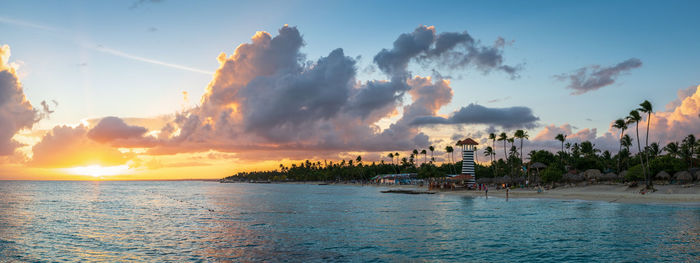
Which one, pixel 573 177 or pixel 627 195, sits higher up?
pixel 573 177

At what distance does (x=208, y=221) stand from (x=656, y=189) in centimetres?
7379

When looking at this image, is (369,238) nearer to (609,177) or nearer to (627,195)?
(627,195)

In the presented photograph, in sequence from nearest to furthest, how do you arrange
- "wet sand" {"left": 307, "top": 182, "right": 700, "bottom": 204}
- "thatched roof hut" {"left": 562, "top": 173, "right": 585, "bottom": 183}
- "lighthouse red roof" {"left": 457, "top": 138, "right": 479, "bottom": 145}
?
1. "wet sand" {"left": 307, "top": 182, "right": 700, "bottom": 204}
2. "thatched roof hut" {"left": 562, "top": 173, "right": 585, "bottom": 183}
3. "lighthouse red roof" {"left": 457, "top": 138, "right": 479, "bottom": 145}

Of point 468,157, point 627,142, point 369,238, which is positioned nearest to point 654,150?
point 627,142

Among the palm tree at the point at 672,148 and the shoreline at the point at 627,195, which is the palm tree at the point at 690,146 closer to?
the palm tree at the point at 672,148

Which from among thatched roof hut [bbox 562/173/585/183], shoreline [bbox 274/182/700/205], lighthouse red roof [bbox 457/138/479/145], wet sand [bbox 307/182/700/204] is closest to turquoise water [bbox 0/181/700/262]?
shoreline [bbox 274/182/700/205]

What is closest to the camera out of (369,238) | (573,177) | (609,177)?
(369,238)

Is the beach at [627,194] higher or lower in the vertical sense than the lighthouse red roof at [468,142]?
lower

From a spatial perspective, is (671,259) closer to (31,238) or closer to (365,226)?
(365,226)

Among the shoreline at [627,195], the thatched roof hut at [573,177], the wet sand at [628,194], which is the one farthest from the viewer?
the thatched roof hut at [573,177]

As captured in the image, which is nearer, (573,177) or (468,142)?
(573,177)

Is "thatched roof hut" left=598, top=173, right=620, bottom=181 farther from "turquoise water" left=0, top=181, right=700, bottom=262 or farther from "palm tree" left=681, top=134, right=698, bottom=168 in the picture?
"turquoise water" left=0, top=181, right=700, bottom=262

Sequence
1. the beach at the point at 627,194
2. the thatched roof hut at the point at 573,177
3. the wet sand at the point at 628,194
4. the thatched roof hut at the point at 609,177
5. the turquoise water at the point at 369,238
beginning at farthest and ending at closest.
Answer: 1. the thatched roof hut at the point at 573,177
2. the thatched roof hut at the point at 609,177
3. the beach at the point at 627,194
4. the wet sand at the point at 628,194
5. the turquoise water at the point at 369,238

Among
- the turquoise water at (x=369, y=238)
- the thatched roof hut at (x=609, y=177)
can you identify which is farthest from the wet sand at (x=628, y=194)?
the turquoise water at (x=369, y=238)
